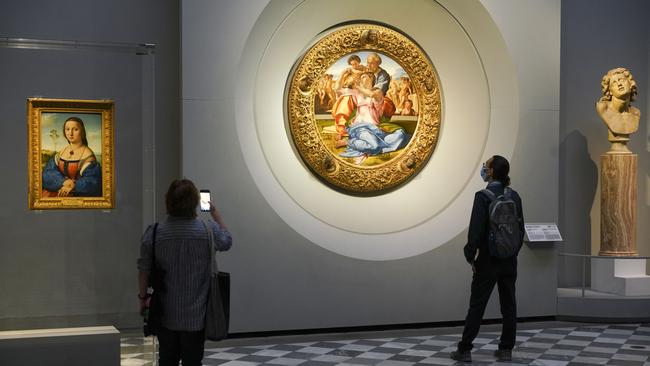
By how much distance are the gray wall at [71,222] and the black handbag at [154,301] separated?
0.49 metres

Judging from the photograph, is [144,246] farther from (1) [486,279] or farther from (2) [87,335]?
(1) [486,279]

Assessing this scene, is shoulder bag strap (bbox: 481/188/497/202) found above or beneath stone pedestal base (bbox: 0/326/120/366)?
above

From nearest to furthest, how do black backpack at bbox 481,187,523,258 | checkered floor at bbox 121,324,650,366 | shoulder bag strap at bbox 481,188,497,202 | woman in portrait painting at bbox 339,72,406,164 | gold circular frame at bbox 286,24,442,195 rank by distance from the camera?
black backpack at bbox 481,187,523,258, shoulder bag strap at bbox 481,188,497,202, checkered floor at bbox 121,324,650,366, gold circular frame at bbox 286,24,442,195, woman in portrait painting at bbox 339,72,406,164

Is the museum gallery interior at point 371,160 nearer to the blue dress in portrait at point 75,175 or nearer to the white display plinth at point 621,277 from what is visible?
the white display plinth at point 621,277

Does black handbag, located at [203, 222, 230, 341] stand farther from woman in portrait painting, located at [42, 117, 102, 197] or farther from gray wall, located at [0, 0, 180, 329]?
woman in portrait painting, located at [42, 117, 102, 197]

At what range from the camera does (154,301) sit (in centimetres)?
558

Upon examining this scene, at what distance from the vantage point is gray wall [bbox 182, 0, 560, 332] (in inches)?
369

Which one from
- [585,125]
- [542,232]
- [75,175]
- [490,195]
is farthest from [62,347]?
[585,125]

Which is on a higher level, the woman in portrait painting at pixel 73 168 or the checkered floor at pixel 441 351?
the woman in portrait painting at pixel 73 168

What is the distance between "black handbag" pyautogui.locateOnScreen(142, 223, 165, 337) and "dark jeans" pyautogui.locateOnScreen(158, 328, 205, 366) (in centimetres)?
7

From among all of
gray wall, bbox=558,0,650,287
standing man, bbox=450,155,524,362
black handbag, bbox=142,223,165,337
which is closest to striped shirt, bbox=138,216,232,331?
black handbag, bbox=142,223,165,337

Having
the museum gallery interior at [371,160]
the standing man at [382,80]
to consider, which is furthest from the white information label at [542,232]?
the standing man at [382,80]

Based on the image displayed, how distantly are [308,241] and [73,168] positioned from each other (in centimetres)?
431

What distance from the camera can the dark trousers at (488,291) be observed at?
8.31m
